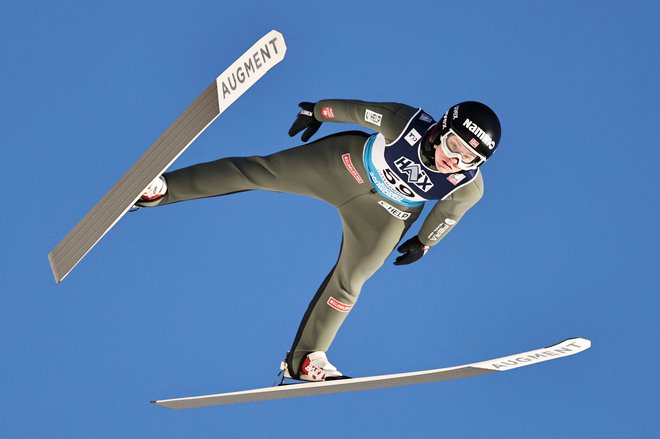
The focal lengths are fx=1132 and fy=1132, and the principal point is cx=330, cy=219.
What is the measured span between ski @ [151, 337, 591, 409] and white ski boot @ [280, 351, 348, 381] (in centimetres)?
6

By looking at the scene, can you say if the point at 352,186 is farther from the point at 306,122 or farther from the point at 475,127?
the point at 475,127

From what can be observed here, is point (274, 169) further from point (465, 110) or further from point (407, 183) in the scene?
point (465, 110)

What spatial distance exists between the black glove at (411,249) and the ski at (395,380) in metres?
0.45

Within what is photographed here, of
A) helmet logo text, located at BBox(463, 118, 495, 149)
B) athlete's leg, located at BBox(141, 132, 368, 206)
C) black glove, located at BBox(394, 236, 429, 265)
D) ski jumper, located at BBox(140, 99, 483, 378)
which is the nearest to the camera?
helmet logo text, located at BBox(463, 118, 495, 149)

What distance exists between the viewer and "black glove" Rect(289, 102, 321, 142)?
3873 millimetres

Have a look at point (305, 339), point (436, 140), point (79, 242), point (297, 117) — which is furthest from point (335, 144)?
point (79, 242)

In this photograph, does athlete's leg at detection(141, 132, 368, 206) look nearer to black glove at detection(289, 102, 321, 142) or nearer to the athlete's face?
black glove at detection(289, 102, 321, 142)

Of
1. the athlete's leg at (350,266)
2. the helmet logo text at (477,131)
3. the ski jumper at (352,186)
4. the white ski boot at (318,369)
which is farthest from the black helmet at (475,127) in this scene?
the white ski boot at (318,369)

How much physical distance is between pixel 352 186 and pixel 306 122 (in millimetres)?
287

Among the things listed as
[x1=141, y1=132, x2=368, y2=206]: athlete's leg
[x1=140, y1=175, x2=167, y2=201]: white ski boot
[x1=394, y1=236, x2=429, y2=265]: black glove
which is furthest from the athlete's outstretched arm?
[x1=140, y1=175, x2=167, y2=201]: white ski boot

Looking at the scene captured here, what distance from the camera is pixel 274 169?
3809mm

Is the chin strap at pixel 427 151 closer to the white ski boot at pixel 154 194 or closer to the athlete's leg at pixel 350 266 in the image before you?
the athlete's leg at pixel 350 266

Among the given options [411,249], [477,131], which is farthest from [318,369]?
[477,131]

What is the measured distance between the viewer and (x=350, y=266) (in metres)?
3.86
